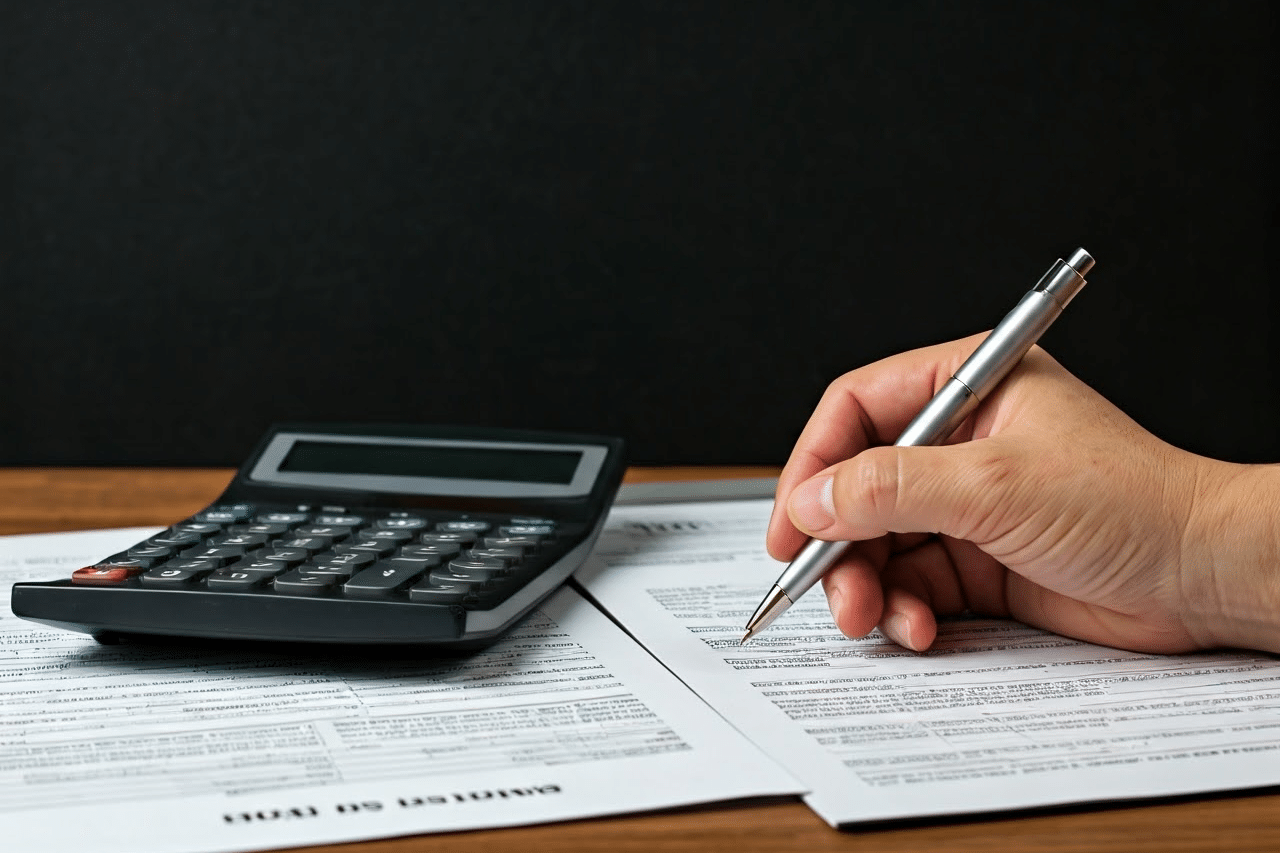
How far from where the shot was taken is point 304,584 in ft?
1.39

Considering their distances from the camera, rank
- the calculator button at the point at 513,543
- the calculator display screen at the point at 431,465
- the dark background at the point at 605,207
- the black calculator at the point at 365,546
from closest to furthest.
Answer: the black calculator at the point at 365,546
the calculator button at the point at 513,543
the calculator display screen at the point at 431,465
the dark background at the point at 605,207

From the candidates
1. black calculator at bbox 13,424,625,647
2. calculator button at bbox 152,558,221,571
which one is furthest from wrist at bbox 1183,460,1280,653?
calculator button at bbox 152,558,221,571

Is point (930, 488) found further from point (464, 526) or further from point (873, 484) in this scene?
point (464, 526)

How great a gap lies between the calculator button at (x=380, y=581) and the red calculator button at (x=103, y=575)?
0.08m

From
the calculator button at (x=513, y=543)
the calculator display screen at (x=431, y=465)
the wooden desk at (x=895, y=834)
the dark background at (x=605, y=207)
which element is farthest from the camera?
the dark background at (x=605, y=207)

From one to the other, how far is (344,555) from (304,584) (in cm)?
5

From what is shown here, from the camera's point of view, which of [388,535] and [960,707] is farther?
[388,535]

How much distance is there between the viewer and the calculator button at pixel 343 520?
1.81ft

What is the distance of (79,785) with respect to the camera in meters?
0.33

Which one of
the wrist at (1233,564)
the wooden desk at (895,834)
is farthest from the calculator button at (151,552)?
the wrist at (1233,564)

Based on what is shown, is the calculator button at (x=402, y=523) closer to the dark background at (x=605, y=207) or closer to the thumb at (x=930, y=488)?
the thumb at (x=930, y=488)

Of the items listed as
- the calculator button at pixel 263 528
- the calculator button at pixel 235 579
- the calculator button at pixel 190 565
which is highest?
the calculator button at pixel 235 579

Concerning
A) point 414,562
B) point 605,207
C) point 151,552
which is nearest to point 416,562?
point 414,562

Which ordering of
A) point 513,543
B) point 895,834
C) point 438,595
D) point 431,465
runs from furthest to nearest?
point 431,465 < point 513,543 < point 438,595 < point 895,834
